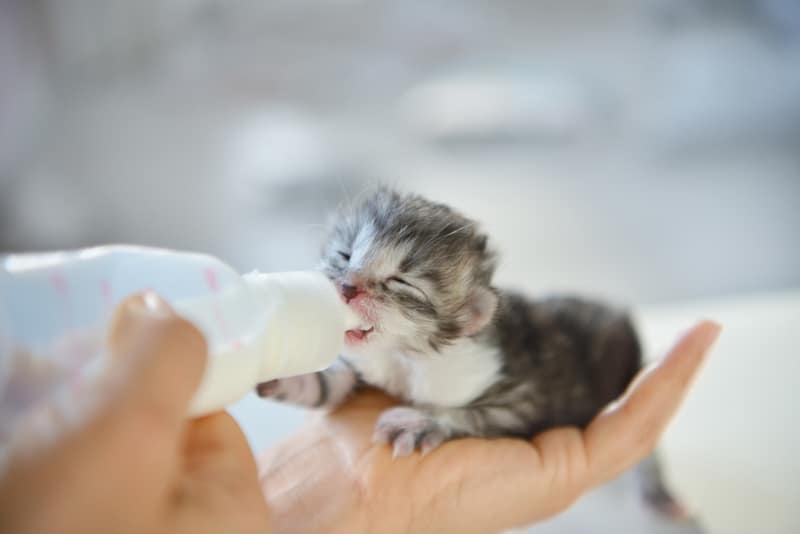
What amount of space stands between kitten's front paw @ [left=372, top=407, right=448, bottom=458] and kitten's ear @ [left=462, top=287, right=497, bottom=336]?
179mm

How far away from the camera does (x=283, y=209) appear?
304cm

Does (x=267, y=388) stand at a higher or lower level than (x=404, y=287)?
lower

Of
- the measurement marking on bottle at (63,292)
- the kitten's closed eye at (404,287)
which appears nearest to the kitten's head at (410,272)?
the kitten's closed eye at (404,287)

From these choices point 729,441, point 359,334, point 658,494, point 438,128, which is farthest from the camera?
point 438,128

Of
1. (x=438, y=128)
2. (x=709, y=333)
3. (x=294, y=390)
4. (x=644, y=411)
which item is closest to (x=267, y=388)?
(x=294, y=390)

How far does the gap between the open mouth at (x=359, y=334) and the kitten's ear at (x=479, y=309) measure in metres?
0.20

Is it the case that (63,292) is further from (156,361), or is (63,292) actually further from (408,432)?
(408,432)

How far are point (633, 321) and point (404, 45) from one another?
72.2 inches

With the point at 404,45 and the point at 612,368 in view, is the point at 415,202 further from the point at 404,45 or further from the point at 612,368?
the point at 404,45

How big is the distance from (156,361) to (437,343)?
0.69 meters

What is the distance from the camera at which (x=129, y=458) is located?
2.27 ft

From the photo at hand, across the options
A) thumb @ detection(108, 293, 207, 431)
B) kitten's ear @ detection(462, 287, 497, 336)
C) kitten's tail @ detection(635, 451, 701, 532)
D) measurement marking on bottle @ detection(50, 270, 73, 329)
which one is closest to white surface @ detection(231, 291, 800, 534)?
kitten's tail @ detection(635, 451, 701, 532)

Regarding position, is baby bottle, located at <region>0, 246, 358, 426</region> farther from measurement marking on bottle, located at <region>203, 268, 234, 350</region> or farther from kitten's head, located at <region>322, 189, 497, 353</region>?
kitten's head, located at <region>322, 189, 497, 353</region>

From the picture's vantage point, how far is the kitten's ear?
132 cm
